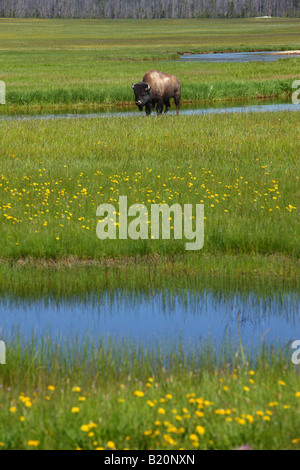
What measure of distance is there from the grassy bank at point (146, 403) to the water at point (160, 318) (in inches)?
34.0

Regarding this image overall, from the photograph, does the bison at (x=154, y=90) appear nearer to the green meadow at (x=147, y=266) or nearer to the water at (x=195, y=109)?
the water at (x=195, y=109)

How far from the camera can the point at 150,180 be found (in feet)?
52.1

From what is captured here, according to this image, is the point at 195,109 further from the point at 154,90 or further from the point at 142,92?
the point at 142,92

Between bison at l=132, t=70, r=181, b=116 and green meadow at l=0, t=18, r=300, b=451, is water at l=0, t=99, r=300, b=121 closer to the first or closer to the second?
bison at l=132, t=70, r=181, b=116

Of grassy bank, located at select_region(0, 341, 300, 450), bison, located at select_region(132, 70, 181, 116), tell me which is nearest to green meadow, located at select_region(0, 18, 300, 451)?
grassy bank, located at select_region(0, 341, 300, 450)

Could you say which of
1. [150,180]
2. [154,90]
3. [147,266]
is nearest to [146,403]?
[147,266]

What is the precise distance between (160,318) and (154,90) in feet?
72.8

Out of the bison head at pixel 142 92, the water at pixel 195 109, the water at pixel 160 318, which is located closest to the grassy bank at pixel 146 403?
the water at pixel 160 318

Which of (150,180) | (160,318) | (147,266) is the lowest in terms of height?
(160,318)

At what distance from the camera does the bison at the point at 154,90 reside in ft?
94.7

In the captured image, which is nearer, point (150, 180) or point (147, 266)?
point (147, 266)

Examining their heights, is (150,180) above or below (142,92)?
below

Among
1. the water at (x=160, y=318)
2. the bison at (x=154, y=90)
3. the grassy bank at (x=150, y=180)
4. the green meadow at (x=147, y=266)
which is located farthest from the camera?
the bison at (x=154, y=90)

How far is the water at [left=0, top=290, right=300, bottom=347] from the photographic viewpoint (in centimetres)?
802
